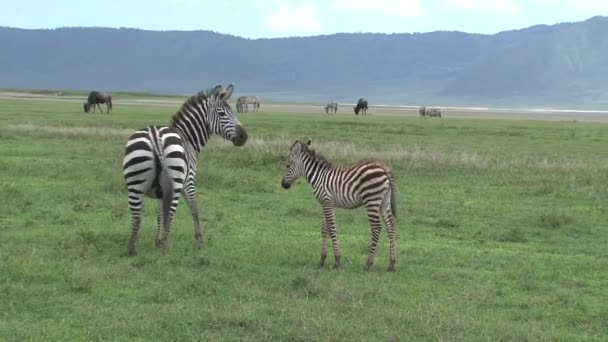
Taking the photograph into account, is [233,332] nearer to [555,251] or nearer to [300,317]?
[300,317]

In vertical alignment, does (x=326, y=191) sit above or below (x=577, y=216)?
above

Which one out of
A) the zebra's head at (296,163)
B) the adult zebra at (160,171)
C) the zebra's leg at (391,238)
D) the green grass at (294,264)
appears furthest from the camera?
the zebra's head at (296,163)

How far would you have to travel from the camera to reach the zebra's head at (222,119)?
457 inches

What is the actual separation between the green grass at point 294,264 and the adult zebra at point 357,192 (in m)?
0.50

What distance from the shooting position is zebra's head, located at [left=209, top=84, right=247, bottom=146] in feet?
38.1

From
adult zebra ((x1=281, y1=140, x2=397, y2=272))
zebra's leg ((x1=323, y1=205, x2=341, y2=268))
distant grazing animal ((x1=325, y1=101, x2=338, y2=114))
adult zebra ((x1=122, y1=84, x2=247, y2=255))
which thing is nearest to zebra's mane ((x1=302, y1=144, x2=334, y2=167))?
adult zebra ((x1=281, y1=140, x2=397, y2=272))

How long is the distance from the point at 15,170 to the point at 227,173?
230 inches

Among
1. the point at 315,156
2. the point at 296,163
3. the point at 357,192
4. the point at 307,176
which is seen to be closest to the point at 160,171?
the point at 296,163

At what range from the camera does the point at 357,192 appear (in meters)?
9.84

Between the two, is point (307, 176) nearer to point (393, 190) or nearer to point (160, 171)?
point (393, 190)

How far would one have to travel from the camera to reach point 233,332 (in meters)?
7.10

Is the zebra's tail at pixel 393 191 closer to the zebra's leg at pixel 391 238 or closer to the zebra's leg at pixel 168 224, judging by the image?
the zebra's leg at pixel 391 238

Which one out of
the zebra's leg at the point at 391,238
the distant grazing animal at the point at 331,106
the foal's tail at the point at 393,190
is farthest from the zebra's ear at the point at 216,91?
the distant grazing animal at the point at 331,106

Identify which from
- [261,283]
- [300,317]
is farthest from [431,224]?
[300,317]
